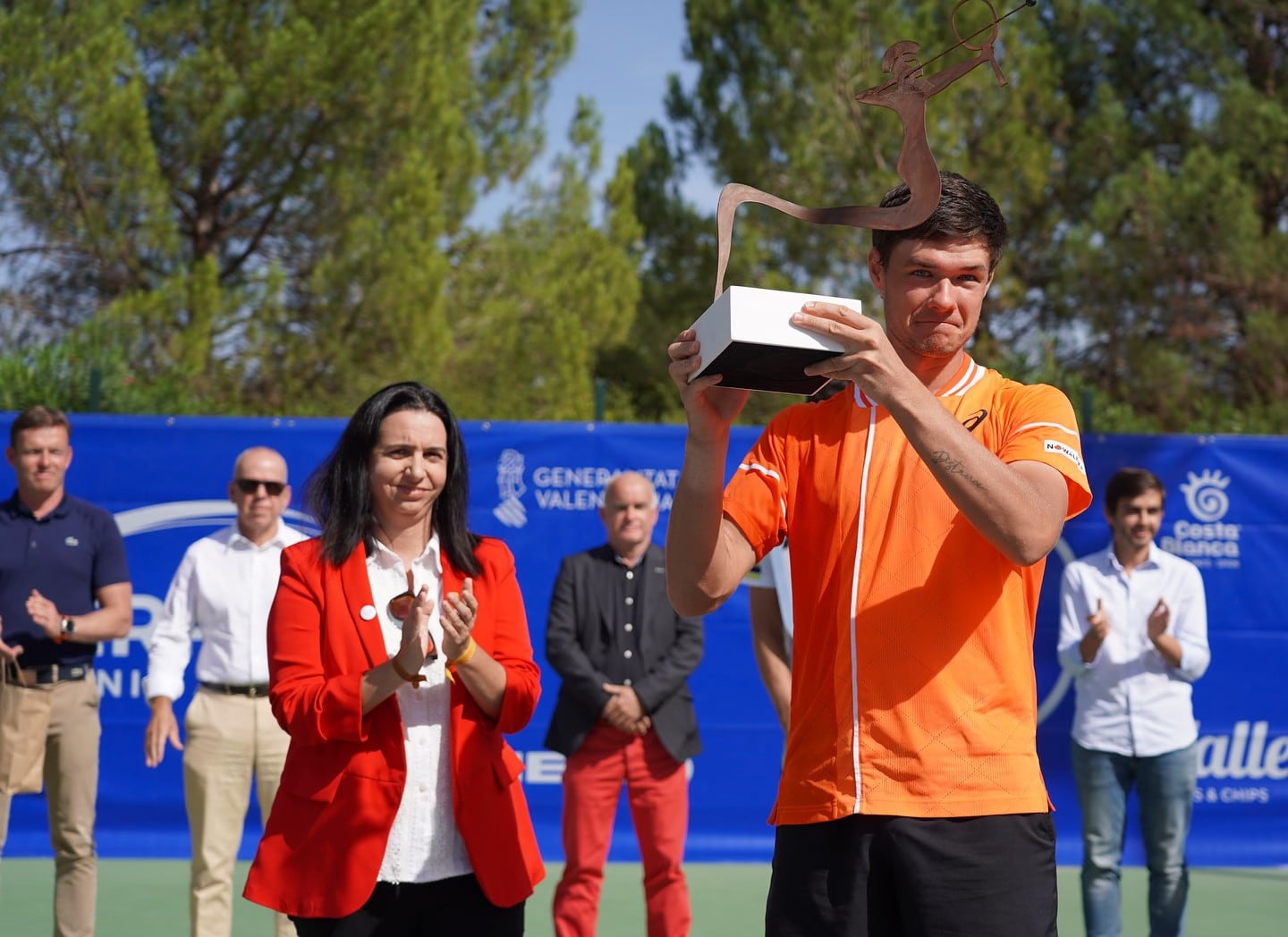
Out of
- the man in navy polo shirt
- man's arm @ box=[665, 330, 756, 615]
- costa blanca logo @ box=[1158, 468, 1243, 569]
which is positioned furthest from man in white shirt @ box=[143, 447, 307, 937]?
costa blanca logo @ box=[1158, 468, 1243, 569]

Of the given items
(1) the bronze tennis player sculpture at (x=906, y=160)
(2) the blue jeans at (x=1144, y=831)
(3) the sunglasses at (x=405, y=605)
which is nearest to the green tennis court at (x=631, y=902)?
(2) the blue jeans at (x=1144, y=831)

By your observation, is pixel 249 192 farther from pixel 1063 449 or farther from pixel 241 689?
pixel 1063 449

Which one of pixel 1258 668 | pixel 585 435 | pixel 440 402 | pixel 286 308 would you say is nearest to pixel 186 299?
pixel 286 308

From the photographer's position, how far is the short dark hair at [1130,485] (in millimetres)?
5387

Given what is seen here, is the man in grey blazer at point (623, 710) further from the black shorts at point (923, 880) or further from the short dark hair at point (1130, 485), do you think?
the black shorts at point (923, 880)

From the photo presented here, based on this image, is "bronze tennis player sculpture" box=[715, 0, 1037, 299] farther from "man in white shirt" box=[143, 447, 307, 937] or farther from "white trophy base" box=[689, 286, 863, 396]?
"man in white shirt" box=[143, 447, 307, 937]

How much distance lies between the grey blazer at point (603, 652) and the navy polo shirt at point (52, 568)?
68.5 inches

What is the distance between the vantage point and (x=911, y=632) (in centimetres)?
203

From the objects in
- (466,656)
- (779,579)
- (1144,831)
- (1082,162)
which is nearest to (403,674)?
(466,656)

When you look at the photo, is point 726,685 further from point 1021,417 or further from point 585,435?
point 1021,417

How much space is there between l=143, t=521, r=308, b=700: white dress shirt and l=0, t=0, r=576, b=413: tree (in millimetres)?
8588

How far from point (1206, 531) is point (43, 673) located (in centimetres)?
536

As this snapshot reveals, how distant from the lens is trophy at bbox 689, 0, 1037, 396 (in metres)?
1.83

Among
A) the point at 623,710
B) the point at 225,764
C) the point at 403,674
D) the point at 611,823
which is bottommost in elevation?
the point at 611,823
